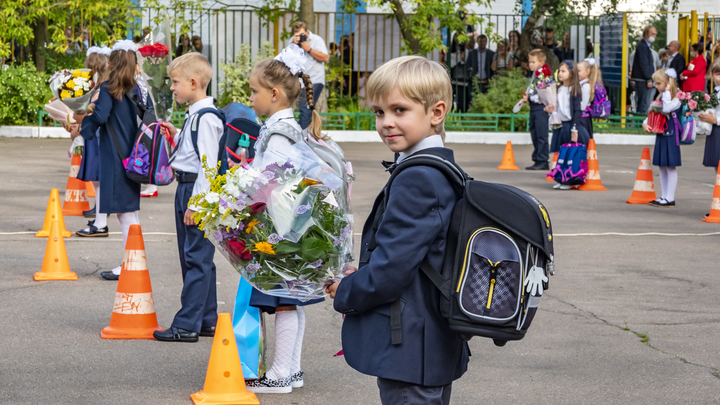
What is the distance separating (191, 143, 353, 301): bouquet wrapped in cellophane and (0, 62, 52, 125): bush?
17.6 meters

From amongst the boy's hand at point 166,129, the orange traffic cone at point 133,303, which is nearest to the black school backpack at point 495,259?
the orange traffic cone at point 133,303

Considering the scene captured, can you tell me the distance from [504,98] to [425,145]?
18.7m

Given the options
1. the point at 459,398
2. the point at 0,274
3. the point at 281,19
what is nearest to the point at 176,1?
the point at 281,19

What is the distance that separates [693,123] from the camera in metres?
11.2

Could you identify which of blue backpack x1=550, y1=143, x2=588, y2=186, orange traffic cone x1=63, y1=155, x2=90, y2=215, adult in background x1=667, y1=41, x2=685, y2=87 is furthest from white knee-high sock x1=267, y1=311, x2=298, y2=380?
adult in background x1=667, y1=41, x2=685, y2=87

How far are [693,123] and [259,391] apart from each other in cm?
858

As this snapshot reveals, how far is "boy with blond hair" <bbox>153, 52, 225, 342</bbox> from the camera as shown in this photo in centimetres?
511

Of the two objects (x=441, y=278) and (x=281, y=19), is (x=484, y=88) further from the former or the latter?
(x=441, y=278)

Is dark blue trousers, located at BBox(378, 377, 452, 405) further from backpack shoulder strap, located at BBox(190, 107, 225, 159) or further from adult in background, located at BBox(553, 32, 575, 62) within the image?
adult in background, located at BBox(553, 32, 575, 62)

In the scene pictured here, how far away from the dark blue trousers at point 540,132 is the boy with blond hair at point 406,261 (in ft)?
41.9

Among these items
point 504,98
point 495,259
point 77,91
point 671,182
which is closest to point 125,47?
point 77,91

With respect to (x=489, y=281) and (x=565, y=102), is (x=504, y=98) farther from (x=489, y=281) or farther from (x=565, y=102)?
(x=489, y=281)

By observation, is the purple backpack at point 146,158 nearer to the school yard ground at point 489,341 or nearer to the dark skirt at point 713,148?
the school yard ground at point 489,341

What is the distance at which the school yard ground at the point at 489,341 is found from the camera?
15.0 ft
